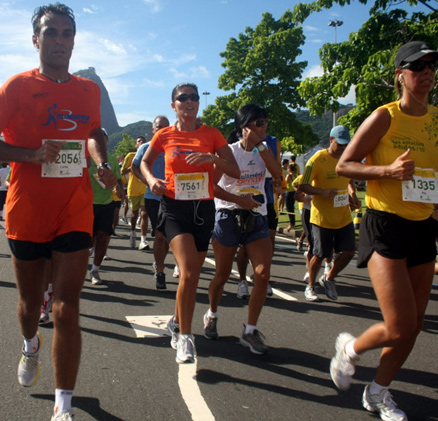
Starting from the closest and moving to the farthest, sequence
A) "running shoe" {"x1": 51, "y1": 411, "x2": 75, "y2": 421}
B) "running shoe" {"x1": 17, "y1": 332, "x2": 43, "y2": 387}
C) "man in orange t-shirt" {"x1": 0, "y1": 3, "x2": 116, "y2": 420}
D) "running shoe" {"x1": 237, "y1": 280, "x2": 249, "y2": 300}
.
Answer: "running shoe" {"x1": 51, "y1": 411, "x2": 75, "y2": 421} < "man in orange t-shirt" {"x1": 0, "y1": 3, "x2": 116, "y2": 420} < "running shoe" {"x1": 17, "y1": 332, "x2": 43, "y2": 387} < "running shoe" {"x1": 237, "y1": 280, "x2": 249, "y2": 300}

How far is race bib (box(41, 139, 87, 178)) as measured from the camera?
9.29 feet

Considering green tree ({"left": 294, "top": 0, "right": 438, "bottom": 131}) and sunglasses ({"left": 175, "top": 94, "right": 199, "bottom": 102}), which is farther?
green tree ({"left": 294, "top": 0, "right": 438, "bottom": 131})

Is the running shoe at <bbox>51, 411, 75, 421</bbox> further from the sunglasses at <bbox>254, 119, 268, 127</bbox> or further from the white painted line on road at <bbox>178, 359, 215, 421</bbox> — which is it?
the sunglasses at <bbox>254, 119, 268, 127</bbox>

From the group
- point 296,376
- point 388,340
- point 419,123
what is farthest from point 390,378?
point 419,123

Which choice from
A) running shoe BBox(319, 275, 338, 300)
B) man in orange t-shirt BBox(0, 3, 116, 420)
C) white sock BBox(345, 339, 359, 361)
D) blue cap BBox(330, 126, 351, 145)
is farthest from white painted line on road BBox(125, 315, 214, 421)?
blue cap BBox(330, 126, 351, 145)

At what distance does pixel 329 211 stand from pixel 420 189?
3.11m

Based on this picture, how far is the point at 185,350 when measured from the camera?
3.57m

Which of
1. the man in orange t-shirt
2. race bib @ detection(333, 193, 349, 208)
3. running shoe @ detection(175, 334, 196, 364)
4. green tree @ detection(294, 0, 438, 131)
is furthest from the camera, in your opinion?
green tree @ detection(294, 0, 438, 131)

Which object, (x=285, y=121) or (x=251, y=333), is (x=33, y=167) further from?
(x=285, y=121)

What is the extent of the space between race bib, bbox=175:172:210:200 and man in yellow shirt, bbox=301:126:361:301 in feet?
7.47

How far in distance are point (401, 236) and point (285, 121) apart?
3116 cm

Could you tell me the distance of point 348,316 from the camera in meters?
5.33

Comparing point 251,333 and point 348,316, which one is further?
A: point 348,316

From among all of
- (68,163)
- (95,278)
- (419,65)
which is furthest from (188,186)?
(95,278)
